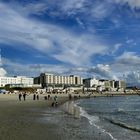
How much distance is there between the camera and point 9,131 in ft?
54.8

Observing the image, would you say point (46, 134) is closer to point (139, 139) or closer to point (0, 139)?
point (0, 139)

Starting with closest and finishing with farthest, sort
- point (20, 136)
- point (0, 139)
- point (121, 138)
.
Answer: point (0, 139)
point (20, 136)
point (121, 138)

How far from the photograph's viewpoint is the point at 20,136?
15352 millimetres

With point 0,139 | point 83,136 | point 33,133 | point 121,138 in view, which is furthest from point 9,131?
point 121,138

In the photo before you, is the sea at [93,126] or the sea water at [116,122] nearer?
the sea at [93,126]

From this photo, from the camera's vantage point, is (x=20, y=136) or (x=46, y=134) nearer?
(x=20, y=136)

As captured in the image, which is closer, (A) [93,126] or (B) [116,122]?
(A) [93,126]

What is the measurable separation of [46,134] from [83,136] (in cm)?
190

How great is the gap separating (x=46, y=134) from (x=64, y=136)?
A: 1087mm

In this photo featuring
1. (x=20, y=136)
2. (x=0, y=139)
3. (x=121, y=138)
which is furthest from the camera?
(x=121, y=138)

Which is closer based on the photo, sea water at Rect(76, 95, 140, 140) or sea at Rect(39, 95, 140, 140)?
sea at Rect(39, 95, 140, 140)

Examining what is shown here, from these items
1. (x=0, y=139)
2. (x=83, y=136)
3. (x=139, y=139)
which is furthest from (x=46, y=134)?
(x=139, y=139)

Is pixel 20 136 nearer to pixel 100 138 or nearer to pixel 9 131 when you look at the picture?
pixel 9 131

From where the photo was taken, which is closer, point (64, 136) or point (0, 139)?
point (0, 139)
